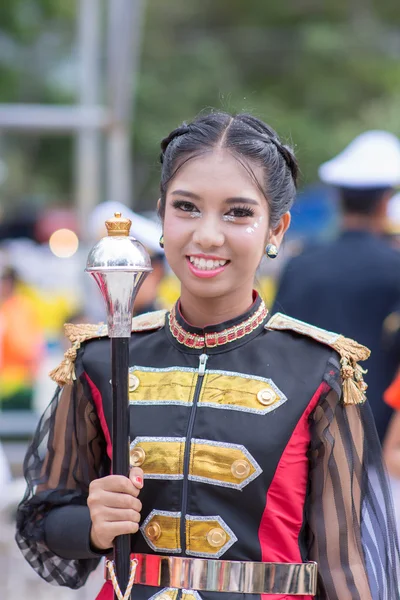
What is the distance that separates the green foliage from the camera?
2541 cm

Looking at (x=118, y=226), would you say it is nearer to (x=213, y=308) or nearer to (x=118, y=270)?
(x=118, y=270)

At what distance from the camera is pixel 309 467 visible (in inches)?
81.4

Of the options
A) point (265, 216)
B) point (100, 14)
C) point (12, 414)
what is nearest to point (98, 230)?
point (12, 414)

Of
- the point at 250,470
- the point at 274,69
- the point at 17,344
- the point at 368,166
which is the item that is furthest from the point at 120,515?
the point at 274,69

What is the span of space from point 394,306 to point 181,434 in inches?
78.8

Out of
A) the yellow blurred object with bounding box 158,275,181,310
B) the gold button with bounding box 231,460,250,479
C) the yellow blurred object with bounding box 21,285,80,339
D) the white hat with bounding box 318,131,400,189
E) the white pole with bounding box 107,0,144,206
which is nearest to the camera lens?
the gold button with bounding box 231,460,250,479

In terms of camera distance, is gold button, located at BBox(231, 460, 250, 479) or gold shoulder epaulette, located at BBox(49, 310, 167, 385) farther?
gold shoulder epaulette, located at BBox(49, 310, 167, 385)

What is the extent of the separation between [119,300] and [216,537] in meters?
0.50

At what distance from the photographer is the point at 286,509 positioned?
2.02m

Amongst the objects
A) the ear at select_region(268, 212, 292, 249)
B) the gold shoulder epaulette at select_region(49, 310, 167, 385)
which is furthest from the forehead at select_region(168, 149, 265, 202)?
the gold shoulder epaulette at select_region(49, 310, 167, 385)

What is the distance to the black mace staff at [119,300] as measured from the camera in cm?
189

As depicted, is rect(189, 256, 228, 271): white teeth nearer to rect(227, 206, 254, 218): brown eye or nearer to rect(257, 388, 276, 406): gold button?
rect(227, 206, 254, 218): brown eye

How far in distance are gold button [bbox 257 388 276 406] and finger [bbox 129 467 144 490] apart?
0.28 meters

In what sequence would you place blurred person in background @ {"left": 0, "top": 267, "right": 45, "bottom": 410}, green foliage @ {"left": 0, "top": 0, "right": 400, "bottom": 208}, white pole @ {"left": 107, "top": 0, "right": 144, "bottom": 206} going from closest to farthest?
white pole @ {"left": 107, "top": 0, "right": 144, "bottom": 206}
blurred person in background @ {"left": 0, "top": 267, "right": 45, "bottom": 410}
green foliage @ {"left": 0, "top": 0, "right": 400, "bottom": 208}
